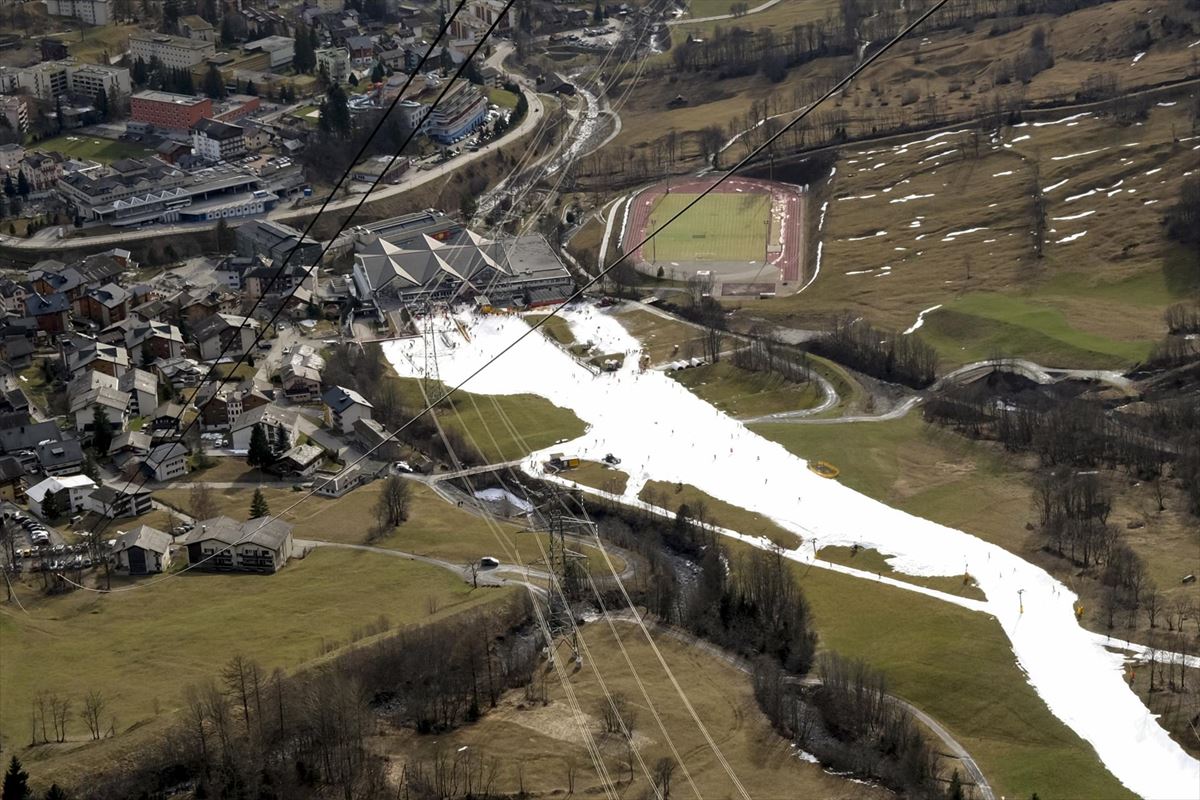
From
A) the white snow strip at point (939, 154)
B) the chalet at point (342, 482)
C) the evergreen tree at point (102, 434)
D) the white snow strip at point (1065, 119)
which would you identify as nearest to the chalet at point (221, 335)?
the evergreen tree at point (102, 434)

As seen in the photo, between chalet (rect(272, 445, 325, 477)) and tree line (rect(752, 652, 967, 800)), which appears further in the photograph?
chalet (rect(272, 445, 325, 477))

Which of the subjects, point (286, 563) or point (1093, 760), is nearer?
point (1093, 760)

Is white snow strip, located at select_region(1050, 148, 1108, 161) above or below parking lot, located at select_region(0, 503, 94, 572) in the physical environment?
above

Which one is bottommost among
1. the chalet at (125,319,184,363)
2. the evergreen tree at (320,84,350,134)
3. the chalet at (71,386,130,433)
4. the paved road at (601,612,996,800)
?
the paved road at (601,612,996,800)

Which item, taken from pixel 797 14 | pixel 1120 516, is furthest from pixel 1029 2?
pixel 1120 516

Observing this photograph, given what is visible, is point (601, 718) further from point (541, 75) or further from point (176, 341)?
point (541, 75)

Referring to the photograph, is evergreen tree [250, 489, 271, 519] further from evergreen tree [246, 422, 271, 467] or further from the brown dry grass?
the brown dry grass

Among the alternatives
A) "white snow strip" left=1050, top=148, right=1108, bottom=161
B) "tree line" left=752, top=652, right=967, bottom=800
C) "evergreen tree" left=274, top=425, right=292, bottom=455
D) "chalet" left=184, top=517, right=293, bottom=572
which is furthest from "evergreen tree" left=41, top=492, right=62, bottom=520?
"white snow strip" left=1050, top=148, right=1108, bottom=161

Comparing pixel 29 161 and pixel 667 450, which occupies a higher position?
pixel 29 161
